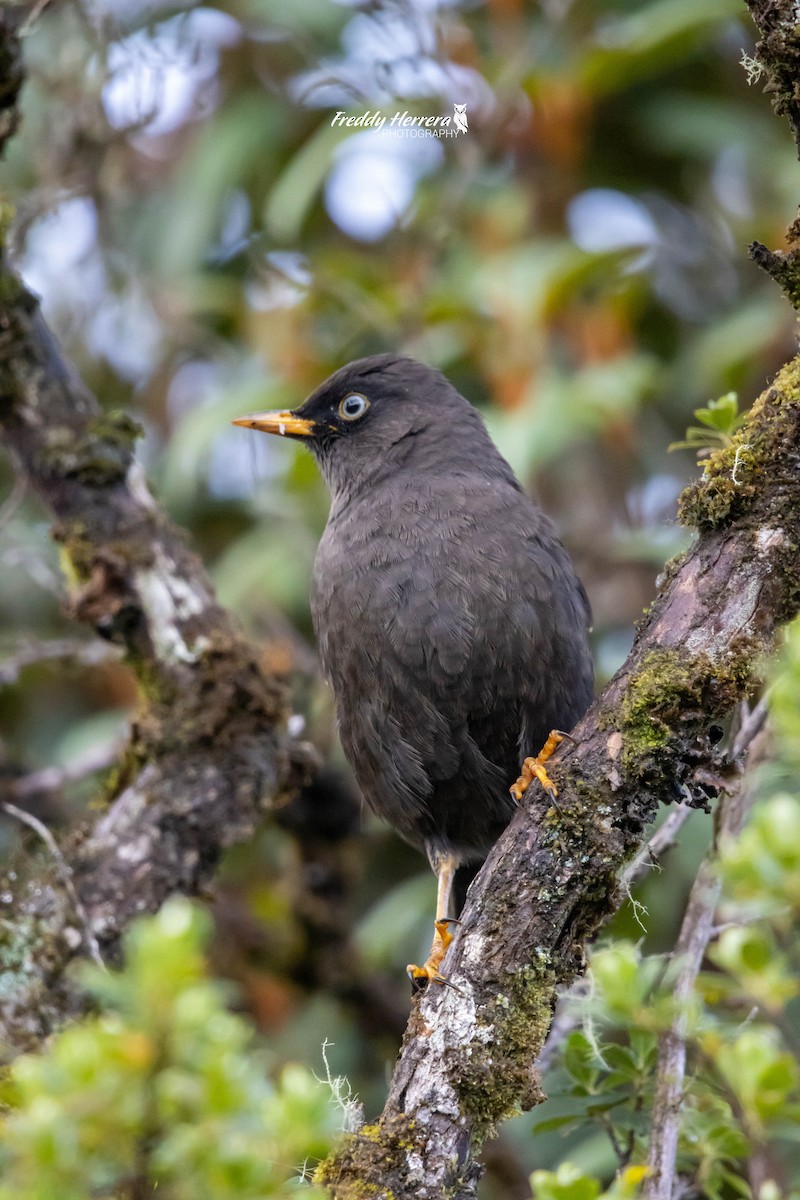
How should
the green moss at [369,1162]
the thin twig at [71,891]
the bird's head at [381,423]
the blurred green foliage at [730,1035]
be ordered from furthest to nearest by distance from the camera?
the bird's head at [381,423]
the thin twig at [71,891]
the green moss at [369,1162]
the blurred green foliage at [730,1035]

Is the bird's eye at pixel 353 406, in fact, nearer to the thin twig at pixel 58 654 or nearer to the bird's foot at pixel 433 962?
the thin twig at pixel 58 654

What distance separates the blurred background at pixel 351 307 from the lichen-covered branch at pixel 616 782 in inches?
101

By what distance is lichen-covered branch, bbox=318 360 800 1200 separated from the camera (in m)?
3.14

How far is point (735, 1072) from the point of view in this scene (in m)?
2.40

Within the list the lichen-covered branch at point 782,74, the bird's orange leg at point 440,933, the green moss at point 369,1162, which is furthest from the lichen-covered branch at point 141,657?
the lichen-covered branch at point 782,74

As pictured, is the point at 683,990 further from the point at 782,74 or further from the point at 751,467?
the point at 782,74

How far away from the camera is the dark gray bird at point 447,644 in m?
4.27

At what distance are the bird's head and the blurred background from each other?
816 millimetres

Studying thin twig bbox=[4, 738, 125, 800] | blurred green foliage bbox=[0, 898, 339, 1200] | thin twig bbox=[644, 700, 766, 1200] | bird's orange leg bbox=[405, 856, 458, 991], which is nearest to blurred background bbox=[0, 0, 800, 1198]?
thin twig bbox=[4, 738, 125, 800]

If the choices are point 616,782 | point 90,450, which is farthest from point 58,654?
point 616,782

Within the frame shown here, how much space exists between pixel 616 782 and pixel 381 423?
2.47 meters

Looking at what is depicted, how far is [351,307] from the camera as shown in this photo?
6.82 meters

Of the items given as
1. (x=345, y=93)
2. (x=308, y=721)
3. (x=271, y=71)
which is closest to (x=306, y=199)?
(x=345, y=93)

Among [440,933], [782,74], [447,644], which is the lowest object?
[440,933]
